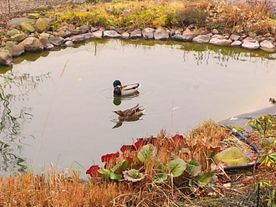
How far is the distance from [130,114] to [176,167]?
316 cm

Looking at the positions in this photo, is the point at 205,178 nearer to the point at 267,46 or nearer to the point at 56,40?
the point at 267,46

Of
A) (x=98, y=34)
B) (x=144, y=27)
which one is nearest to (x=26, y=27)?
(x=98, y=34)

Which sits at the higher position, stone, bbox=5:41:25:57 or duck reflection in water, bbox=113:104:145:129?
stone, bbox=5:41:25:57

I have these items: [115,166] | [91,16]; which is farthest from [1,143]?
[91,16]

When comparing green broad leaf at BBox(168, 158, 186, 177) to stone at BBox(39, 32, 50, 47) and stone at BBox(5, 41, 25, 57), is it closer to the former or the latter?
→ stone at BBox(5, 41, 25, 57)

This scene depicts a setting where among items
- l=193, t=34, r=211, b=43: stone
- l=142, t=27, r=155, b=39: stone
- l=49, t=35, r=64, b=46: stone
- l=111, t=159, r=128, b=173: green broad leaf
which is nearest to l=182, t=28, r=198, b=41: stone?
l=193, t=34, r=211, b=43: stone

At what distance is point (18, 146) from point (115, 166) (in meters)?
2.74

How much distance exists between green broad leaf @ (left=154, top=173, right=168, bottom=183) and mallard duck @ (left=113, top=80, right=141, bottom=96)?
164 inches

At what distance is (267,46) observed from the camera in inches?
490

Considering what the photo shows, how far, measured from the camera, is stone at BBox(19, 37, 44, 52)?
1230 cm

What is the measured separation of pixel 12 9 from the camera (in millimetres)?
15031

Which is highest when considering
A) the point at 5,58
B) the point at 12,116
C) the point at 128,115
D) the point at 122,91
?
the point at 5,58

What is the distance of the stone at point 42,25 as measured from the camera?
43.3 ft

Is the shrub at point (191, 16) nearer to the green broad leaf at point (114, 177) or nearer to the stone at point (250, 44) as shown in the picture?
the stone at point (250, 44)
